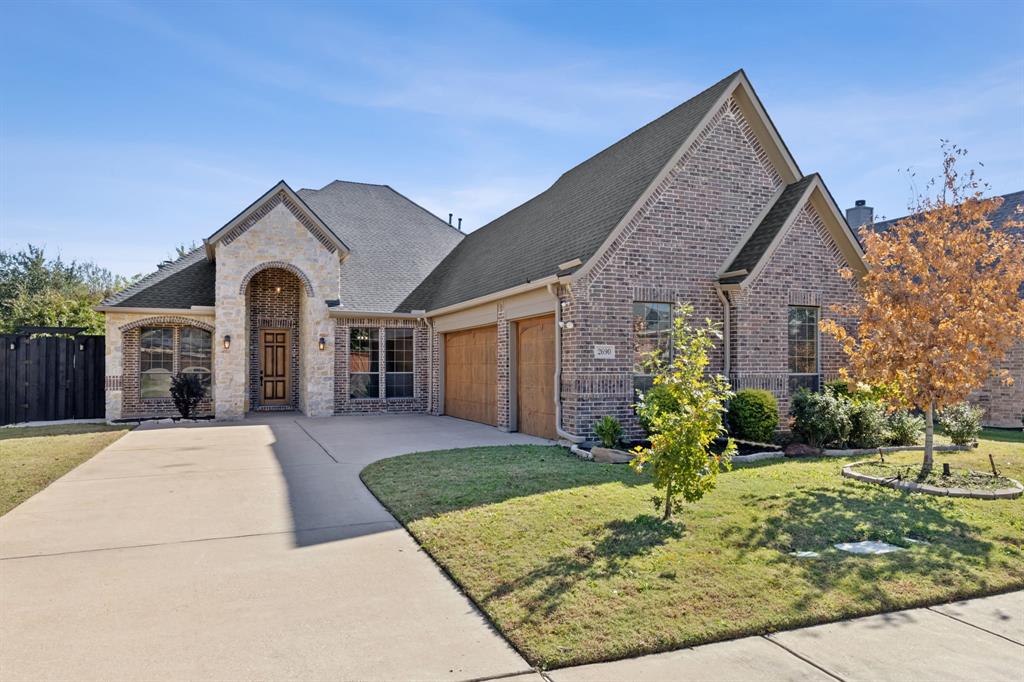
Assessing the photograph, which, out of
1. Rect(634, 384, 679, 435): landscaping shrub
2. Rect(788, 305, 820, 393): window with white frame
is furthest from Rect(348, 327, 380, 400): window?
Rect(634, 384, 679, 435): landscaping shrub

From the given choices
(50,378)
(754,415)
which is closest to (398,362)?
(50,378)

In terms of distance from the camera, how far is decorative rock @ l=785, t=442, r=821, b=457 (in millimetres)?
11086

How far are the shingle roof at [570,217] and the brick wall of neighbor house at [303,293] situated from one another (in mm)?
2678

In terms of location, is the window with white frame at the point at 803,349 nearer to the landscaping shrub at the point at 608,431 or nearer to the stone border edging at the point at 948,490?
the landscaping shrub at the point at 608,431

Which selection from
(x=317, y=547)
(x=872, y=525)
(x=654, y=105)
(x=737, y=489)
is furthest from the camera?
(x=654, y=105)

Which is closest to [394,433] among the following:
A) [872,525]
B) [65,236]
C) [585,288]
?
[585,288]

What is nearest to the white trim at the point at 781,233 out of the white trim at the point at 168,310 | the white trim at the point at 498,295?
the white trim at the point at 498,295

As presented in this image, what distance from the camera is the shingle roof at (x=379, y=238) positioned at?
2012 cm

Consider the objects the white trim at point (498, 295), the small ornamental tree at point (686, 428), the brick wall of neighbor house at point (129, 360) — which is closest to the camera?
the small ornamental tree at point (686, 428)

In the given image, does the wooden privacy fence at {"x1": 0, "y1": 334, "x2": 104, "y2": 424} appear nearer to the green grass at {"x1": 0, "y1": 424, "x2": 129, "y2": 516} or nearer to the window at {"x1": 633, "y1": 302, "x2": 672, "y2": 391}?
the green grass at {"x1": 0, "y1": 424, "x2": 129, "y2": 516}

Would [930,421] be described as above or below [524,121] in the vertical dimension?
below

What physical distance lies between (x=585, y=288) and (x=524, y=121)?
5.64 metres

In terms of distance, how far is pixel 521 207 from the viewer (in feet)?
67.5

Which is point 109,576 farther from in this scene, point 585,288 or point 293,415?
point 293,415
